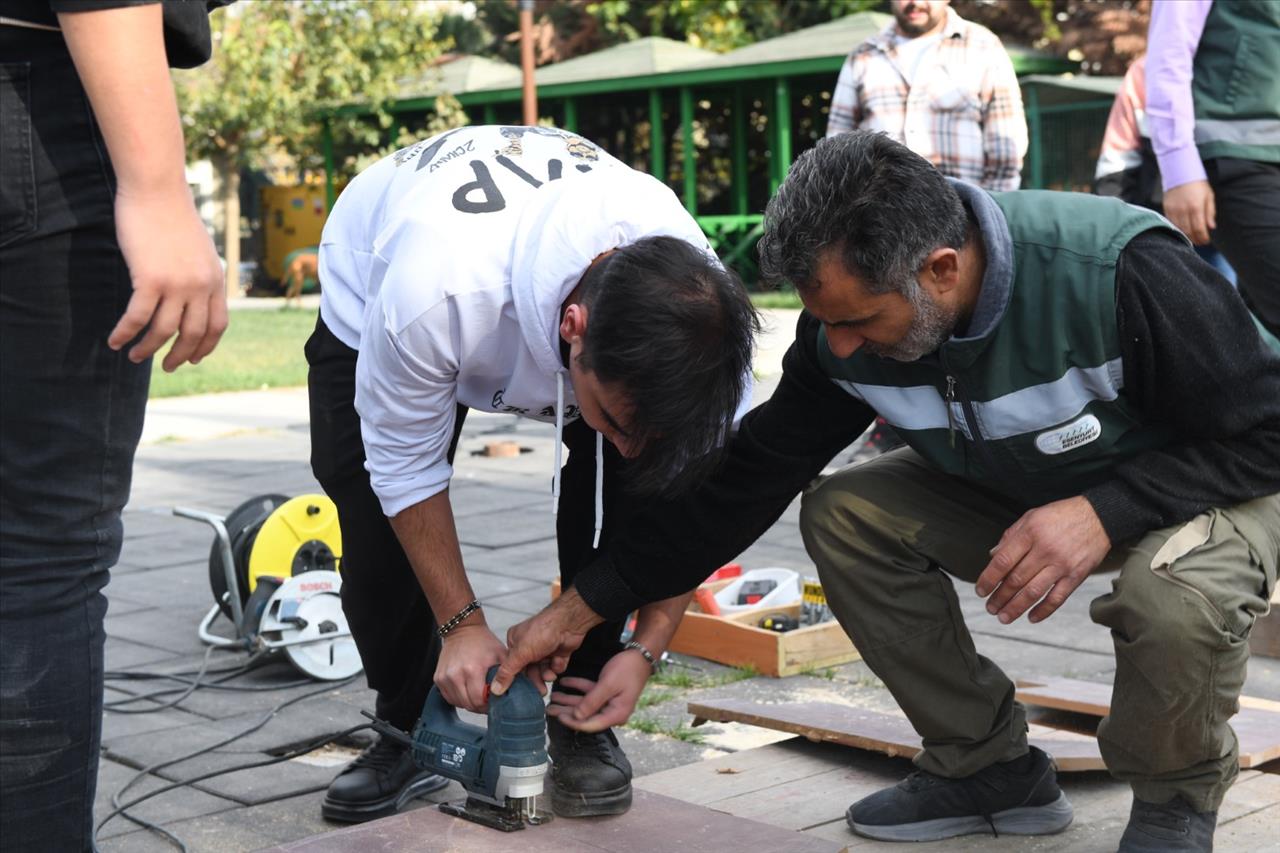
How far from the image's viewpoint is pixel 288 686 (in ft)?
13.1

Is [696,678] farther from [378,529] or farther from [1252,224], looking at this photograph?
[1252,224]

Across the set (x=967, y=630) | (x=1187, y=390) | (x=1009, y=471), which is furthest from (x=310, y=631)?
(x=1187, y=390)

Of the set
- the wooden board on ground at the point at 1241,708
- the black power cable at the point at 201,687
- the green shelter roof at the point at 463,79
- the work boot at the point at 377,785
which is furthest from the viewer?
the green shelter roof at the point at 463,79

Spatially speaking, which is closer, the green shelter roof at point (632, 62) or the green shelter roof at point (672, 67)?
the green shelter roof at point (672, 67)

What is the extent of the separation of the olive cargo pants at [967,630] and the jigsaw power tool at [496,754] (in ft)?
2.04

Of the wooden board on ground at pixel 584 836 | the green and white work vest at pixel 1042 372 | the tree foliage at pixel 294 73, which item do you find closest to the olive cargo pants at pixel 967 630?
the green and white work vest at pixel 1042 372

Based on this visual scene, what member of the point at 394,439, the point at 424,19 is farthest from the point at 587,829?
the point at 424,19

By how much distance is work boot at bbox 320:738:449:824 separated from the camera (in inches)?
120

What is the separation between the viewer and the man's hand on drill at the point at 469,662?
2.70 metres

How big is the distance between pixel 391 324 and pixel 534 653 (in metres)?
0.68

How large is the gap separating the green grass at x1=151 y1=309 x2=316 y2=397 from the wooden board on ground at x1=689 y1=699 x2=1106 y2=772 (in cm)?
637

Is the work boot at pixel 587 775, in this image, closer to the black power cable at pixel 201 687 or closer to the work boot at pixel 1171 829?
the black power cable at pixel 201 687

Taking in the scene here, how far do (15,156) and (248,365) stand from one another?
11980 mm

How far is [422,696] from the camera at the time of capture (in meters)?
3.15
